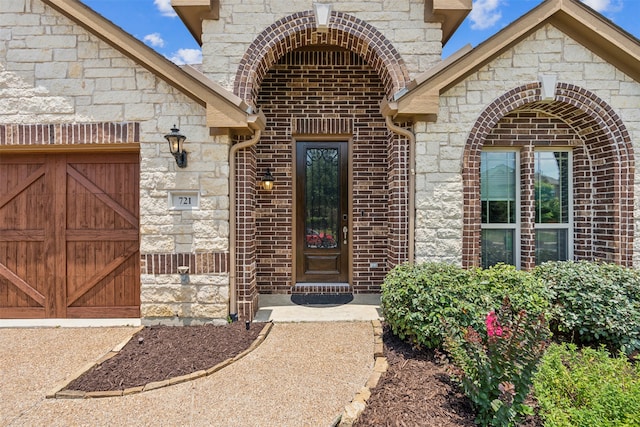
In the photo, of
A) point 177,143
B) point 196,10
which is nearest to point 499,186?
point 177,143

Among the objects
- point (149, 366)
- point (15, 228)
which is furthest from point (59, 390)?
point (15, 228)

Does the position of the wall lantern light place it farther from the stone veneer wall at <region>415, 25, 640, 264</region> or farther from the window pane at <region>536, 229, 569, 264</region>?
the window pane at <region>536, 229, 569, 264</region>

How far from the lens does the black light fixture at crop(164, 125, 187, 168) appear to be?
4.52 metres

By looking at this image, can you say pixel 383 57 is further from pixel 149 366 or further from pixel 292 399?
pixel 149 366

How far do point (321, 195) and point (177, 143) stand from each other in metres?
2.66

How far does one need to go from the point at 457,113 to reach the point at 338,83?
2222 millimetres

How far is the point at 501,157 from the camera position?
5.45 m

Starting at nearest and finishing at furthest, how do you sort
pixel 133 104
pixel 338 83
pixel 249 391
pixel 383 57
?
pixel 249 391 < pixel 133 104 < pixel 383 57 < pixel 338 83

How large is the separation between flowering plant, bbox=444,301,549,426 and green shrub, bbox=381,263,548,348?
747 millimetres

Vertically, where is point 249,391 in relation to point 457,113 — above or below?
below

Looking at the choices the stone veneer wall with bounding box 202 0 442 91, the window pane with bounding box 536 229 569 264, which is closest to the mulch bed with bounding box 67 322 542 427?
the window pane with bounding box 536 229 569 264

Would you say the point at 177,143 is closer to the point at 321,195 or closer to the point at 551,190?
the point at 321,195

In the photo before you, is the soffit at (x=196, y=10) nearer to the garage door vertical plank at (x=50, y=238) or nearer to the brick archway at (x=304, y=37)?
the brick archway at (x=304, y=37)

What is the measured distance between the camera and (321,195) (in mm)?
6195
